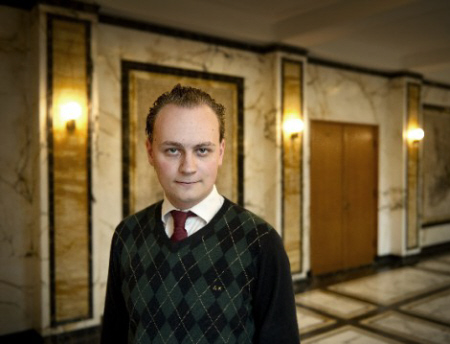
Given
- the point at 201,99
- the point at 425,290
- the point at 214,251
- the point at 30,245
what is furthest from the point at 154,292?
the point at 425,290

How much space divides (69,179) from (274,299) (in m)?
3.22

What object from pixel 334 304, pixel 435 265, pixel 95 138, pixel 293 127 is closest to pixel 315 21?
pixel 293 127

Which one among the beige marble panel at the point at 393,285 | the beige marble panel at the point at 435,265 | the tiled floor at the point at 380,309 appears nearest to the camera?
the tiled floor at the point at 380,309

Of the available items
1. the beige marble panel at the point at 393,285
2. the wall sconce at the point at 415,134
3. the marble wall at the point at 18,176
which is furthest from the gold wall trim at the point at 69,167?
the wall sconce at the point at 415,134

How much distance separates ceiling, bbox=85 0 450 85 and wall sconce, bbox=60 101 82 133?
0.98 m

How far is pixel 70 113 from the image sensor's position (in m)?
3.92

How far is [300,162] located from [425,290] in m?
2.32

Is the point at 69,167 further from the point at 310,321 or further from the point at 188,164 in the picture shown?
the point at 188,164

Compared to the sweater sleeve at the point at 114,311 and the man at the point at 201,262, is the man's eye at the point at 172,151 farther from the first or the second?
the sweater sleeve at the point at 114,311

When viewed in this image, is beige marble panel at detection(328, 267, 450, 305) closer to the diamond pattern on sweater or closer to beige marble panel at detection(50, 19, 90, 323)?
beige marble panel at detection(50, 19, 90, 323)

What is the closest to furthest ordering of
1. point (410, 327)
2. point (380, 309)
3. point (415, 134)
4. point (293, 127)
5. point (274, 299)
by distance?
point (274, 299)
point (410, 327)
point (380, 309)
point (293, 127)
point (415, 134)

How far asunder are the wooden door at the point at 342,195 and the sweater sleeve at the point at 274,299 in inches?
207

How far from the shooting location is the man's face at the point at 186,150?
118 centimetres

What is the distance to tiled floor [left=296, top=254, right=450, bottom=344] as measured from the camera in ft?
13.6
